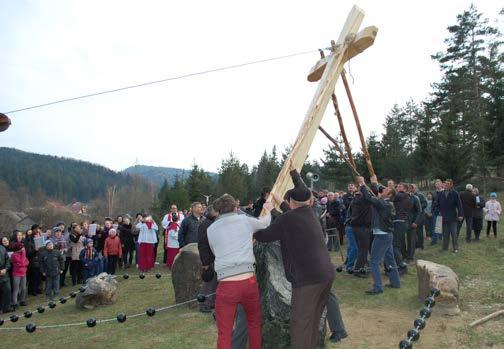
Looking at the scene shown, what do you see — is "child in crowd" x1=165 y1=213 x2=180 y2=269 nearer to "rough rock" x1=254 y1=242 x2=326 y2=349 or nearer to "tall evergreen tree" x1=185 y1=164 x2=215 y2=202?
"rough rock" x1=254 y1=242 x2=326 y2=349

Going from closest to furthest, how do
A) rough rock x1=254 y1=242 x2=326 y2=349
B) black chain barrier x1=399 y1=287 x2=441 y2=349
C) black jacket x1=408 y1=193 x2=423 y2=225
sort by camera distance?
black chain barrier x1=399 y1=287 x2=441 y2=349, rough rock x1=254 y1=242 x2=326 y2=349, black jacket x1=408 y1=193 x2=423 y2=225

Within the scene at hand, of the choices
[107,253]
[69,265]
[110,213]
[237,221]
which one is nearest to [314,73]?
[237,221]

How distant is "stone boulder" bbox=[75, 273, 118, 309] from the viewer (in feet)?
29.8

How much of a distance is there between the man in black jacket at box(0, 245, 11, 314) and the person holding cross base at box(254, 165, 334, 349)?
25.3ft

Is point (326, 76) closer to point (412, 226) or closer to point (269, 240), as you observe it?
point (269, 240)

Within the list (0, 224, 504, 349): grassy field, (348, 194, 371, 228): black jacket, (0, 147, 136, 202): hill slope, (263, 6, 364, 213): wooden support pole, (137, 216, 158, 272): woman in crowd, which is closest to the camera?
(0, 224, 504, 349): grassy field

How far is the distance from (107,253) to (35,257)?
188 centimetres

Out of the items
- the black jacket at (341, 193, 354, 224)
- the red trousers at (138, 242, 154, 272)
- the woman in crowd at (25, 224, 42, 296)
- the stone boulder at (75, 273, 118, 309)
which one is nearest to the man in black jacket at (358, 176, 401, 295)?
the black jacket at (341, 193, 354, 224)

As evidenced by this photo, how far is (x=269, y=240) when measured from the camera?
4.37m

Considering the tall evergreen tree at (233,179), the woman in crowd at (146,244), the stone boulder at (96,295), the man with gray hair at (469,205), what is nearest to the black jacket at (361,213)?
the stone boulder at (96,295)

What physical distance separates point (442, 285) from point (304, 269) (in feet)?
11.5

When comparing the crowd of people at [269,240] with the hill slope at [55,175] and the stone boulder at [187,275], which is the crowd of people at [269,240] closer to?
the stone boulder at [187,275]

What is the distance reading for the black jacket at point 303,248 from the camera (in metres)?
4.06

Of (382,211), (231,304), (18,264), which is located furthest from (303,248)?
(18,264)
